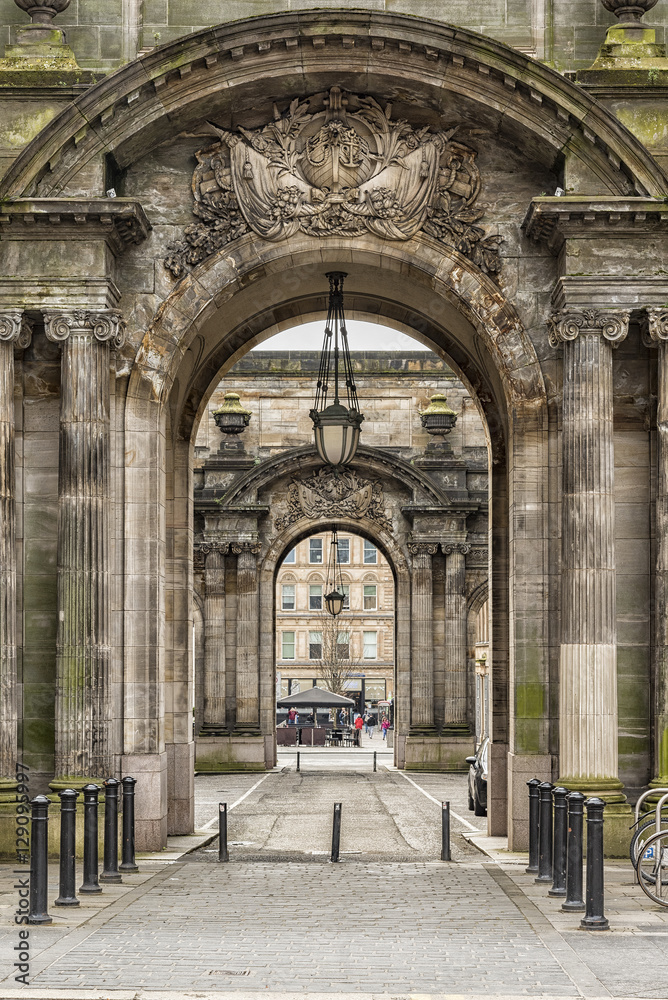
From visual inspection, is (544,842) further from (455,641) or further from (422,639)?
(422,639)

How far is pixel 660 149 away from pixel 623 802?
731 centimetres

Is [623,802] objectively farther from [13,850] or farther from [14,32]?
[14,32]

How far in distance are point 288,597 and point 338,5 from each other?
65.7 meters

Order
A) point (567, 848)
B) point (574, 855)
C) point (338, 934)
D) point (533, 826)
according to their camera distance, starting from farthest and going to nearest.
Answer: point (533, 826) < point (567, 848) < point (574, 855) < point (338, 934)

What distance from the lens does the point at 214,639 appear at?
37.2 metres

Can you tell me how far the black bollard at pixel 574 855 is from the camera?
36.9 feet

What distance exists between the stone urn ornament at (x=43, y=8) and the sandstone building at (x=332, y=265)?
0.12ft

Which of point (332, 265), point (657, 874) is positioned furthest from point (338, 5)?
point (657, 874)

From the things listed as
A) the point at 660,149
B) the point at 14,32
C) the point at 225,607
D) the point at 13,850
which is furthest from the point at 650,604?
the point at 225,607

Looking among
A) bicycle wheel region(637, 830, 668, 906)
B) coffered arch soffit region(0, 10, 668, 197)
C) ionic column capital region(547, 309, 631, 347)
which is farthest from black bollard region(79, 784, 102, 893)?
ionic column capital region(547, 309, 631, 347)

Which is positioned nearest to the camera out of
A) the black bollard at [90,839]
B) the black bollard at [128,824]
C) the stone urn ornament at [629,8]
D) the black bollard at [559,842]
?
the black bollard at [90,839]

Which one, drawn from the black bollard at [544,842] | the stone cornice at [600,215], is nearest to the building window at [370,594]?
the stone cornice at [600,215]

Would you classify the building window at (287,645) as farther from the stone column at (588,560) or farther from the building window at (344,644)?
the stone column at (588,560)

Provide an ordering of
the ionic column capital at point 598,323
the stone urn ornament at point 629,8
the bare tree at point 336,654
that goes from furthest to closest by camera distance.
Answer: the bare tree at point 336,654 < the stone urn ornament at point 629,8 < the ionic column capital at point 598,323
